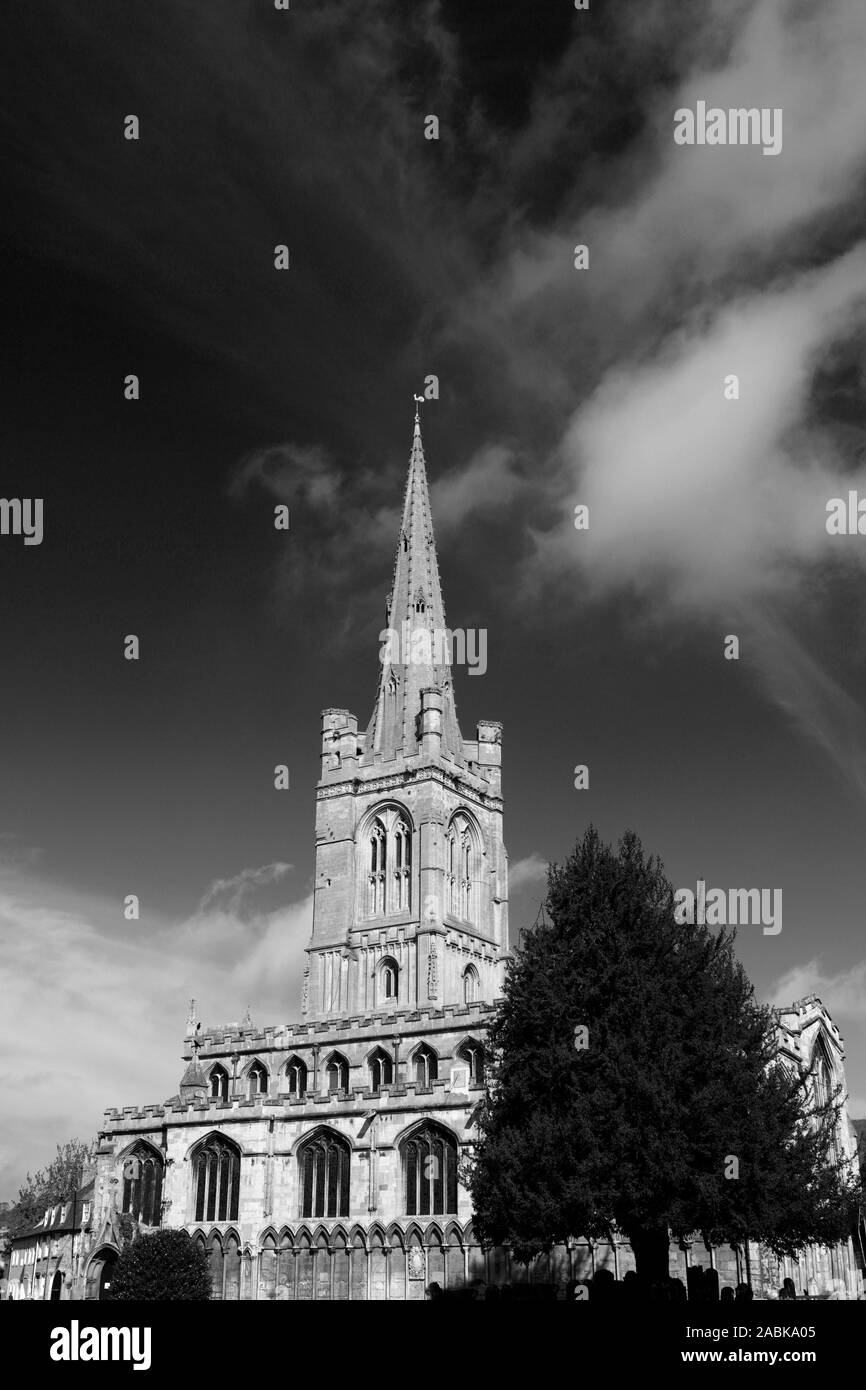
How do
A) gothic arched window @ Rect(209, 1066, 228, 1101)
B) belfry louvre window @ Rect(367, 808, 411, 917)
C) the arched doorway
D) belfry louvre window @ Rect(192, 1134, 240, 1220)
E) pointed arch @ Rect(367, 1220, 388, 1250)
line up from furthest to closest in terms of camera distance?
belfry louvre window @ Rect(367, 808, 411, 917) < gothic arched window @ Rect(209, 1066, 228, 1101) < belfry louvre window @ Rect(192, 1134, 240, 1220) < the arched doorway < pointed arch @ Rect(367, 1220, 388, 1250)

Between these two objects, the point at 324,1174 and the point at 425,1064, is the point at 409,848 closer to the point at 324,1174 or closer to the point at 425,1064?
the point at 425,1064

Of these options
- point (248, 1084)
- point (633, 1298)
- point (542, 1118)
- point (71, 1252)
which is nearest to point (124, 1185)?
point (71, 1252)

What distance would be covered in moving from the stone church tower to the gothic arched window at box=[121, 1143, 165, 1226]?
15.7 m

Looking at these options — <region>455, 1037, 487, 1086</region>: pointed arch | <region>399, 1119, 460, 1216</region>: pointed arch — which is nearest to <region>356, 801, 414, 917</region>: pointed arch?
<region>455, 1037, 487, 1086</region>: pointed arch

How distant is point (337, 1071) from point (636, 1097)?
26697 mm

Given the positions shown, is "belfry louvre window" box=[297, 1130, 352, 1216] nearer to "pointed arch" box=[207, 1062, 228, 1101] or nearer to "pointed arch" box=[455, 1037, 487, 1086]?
"pointed arch" box=[455, 1037, 487, 1086]

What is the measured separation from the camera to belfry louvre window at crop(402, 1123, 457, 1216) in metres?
44.7

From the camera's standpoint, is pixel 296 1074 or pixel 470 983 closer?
pixel 296 1074

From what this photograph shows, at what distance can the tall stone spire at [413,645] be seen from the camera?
7806 cm

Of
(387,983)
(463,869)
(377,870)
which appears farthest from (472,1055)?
(463,869)

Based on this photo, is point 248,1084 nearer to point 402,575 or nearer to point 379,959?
point 379,959

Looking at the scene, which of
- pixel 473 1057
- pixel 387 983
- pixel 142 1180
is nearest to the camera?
pixel 473 1057

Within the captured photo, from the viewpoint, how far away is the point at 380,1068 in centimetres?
5359

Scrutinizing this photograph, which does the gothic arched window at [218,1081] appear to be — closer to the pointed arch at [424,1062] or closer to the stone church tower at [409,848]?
the stone church tower at [409,848]
